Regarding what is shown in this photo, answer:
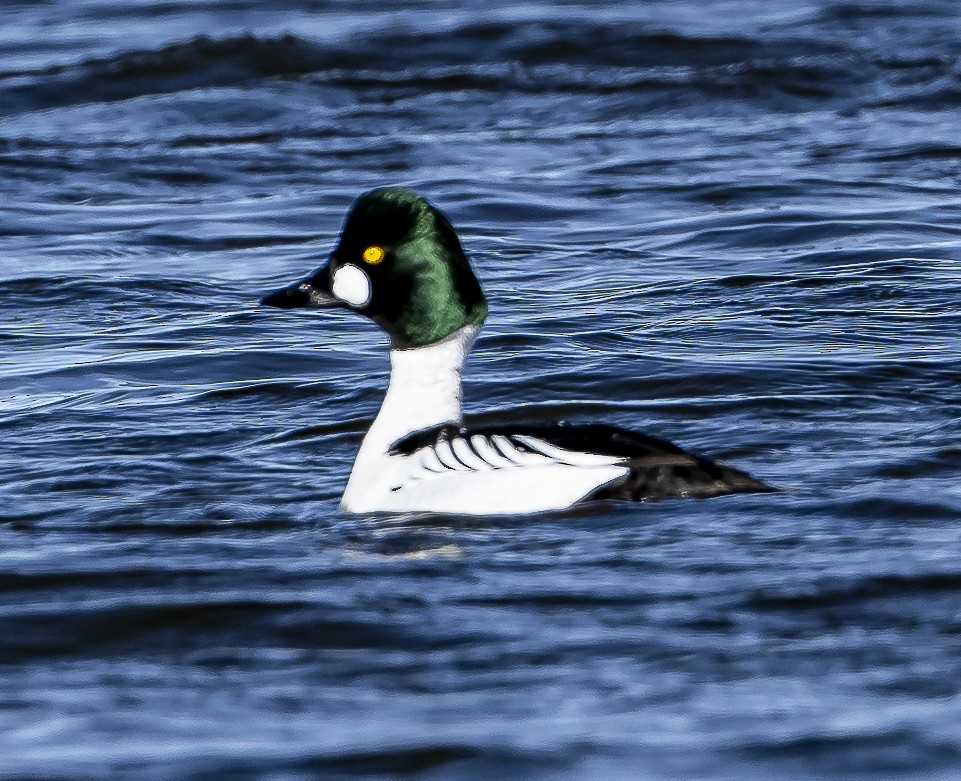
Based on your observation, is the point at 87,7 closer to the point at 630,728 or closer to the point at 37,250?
the point at 37,250

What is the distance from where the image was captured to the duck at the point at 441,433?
7027 mm

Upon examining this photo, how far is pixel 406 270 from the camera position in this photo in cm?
741

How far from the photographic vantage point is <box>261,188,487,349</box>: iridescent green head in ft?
24.2

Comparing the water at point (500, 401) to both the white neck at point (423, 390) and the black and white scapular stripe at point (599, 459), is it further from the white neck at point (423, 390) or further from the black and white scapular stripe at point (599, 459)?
the white neck at point (423, 390)

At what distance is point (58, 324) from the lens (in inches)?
447

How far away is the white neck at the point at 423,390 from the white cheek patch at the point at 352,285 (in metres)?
0.26

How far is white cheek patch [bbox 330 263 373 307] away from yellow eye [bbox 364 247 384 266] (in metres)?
0.06

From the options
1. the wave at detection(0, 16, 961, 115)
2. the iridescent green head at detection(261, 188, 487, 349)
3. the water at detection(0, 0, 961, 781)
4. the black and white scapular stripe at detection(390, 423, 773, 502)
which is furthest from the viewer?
the wave at detection(0, 16, 961, 115)

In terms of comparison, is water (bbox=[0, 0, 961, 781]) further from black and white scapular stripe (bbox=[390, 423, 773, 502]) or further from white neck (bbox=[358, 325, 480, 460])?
white neck (bbox=[358, 325, 480, 460])

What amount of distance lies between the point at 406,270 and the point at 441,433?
0.62 meters

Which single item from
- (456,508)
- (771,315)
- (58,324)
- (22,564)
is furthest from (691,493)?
(58,324)

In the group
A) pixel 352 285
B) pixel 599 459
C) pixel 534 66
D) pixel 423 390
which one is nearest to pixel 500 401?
pixel 423 390

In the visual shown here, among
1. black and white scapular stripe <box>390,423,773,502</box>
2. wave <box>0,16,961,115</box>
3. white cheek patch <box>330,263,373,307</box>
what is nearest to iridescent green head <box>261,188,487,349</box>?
white cheek patch <box>330,263,373,307</box>

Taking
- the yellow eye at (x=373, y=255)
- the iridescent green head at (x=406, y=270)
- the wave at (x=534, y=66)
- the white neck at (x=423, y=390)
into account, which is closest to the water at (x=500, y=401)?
the wave at (x=534, y=66)
